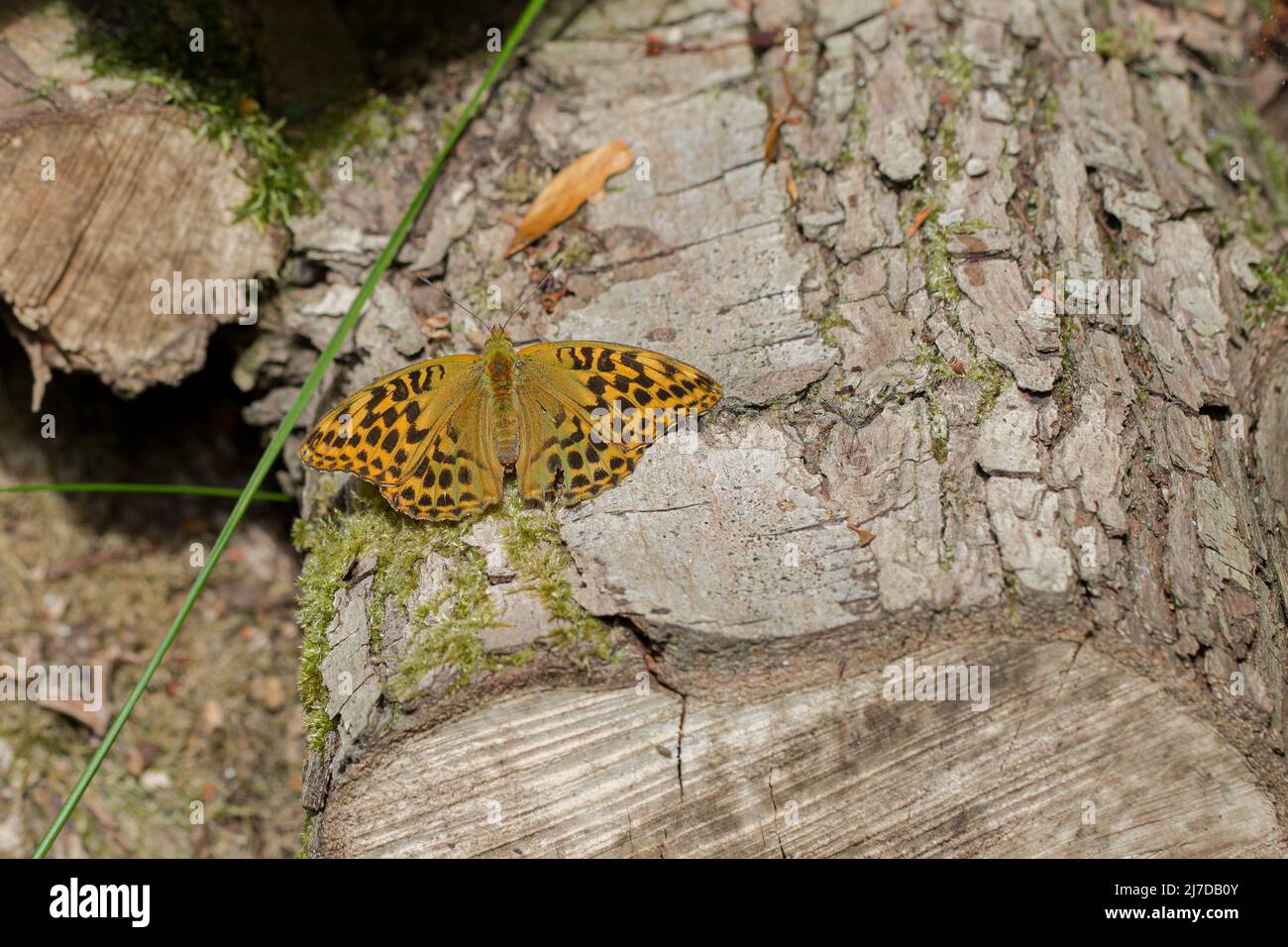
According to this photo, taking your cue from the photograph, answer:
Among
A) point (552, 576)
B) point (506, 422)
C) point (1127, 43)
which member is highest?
point (1127, 43)

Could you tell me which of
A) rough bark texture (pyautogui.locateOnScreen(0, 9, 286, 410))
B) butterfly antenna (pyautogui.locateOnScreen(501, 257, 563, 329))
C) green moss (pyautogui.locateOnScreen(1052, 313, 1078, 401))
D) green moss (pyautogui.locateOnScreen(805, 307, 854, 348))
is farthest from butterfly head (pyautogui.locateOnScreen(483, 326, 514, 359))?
green moss (pyautogui.locateOnScreen(1052, 313, 1078, 401))

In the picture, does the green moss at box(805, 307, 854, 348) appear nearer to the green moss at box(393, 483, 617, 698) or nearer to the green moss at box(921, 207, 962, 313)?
the green moss at box(921, 207, 962, 313)

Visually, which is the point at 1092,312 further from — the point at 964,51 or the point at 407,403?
the point at 407,403

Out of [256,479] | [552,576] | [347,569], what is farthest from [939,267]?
[256,479]

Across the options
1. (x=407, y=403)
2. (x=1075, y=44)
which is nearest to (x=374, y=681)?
(x=407, y=403)

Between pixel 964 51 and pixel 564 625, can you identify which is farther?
pixel 964 51

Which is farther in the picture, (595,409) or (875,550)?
(595,409)

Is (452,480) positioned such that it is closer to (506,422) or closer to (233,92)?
(506,422)

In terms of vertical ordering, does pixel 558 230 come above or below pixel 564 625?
above
